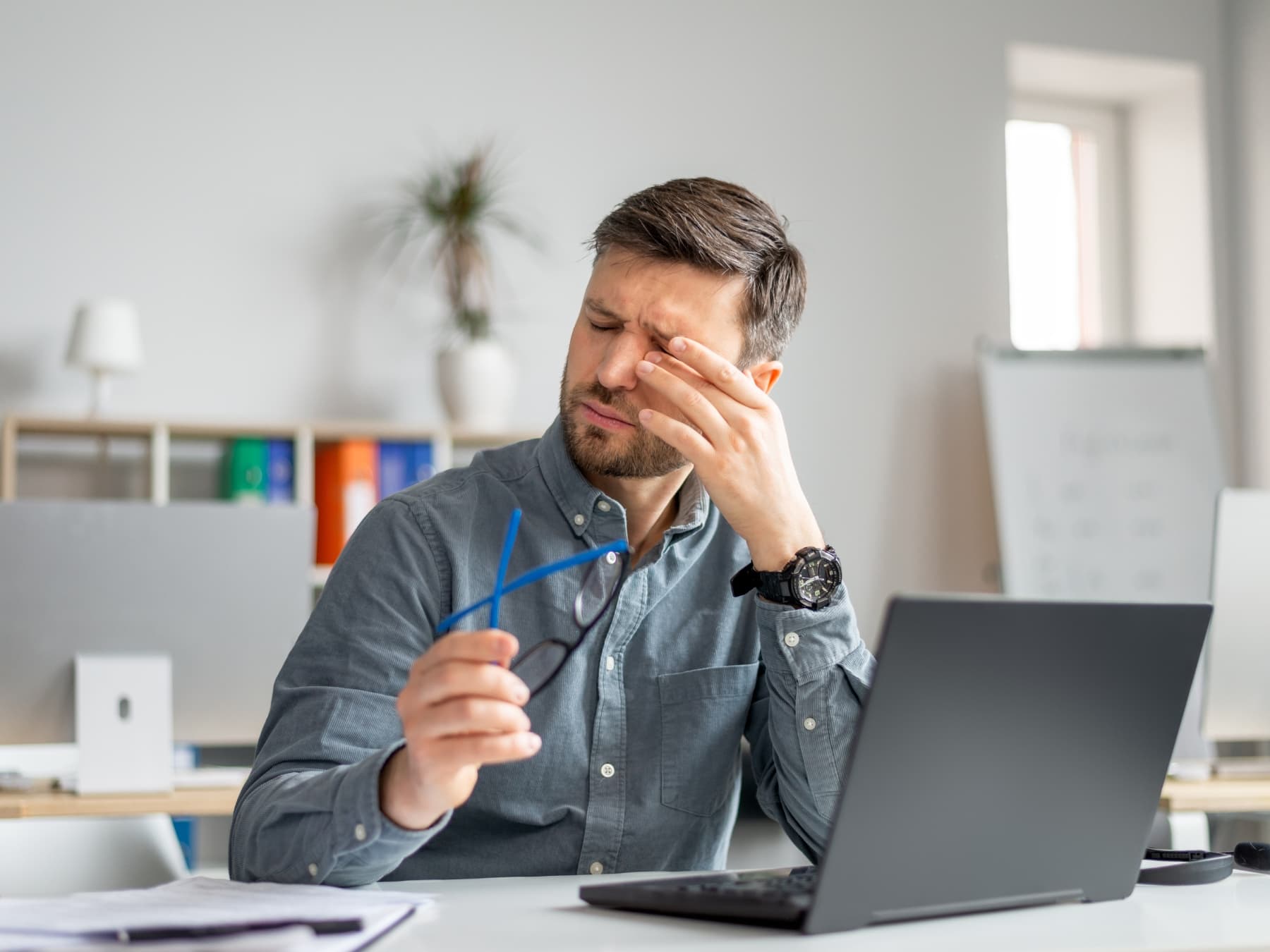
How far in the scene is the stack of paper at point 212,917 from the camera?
0.72 meters

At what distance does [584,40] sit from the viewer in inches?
145

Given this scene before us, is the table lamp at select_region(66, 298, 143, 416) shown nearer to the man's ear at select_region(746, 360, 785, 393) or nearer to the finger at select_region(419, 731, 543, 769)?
the man's ear at select_region(746, 360, 785, 393)

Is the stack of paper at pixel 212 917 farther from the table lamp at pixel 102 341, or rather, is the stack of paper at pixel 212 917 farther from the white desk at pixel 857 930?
the table lamp at pixel 102 341

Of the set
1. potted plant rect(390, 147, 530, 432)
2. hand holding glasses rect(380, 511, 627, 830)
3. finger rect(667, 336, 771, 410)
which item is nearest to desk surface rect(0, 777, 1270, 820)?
finger rect(667, 336, 771, 410)

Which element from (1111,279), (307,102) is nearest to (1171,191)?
(1111,279)

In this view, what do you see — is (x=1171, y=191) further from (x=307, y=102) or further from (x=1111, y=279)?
(x=307, y=102)

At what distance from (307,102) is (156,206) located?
1.54ft

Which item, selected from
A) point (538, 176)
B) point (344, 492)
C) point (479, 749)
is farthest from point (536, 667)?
point (538, 176)

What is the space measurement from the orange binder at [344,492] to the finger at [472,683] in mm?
2351

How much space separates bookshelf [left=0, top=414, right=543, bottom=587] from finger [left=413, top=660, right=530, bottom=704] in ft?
7.33

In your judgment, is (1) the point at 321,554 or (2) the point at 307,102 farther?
(2) the point at 307,102

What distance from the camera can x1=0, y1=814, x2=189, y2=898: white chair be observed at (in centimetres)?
128

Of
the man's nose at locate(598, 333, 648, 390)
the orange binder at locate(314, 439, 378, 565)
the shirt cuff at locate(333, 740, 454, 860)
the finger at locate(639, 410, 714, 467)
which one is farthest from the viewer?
the orange binder at locate(314, 439, 378, 565)

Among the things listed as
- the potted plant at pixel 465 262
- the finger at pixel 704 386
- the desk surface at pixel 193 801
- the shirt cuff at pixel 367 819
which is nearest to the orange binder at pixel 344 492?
the potted plant at pixel 465 262
